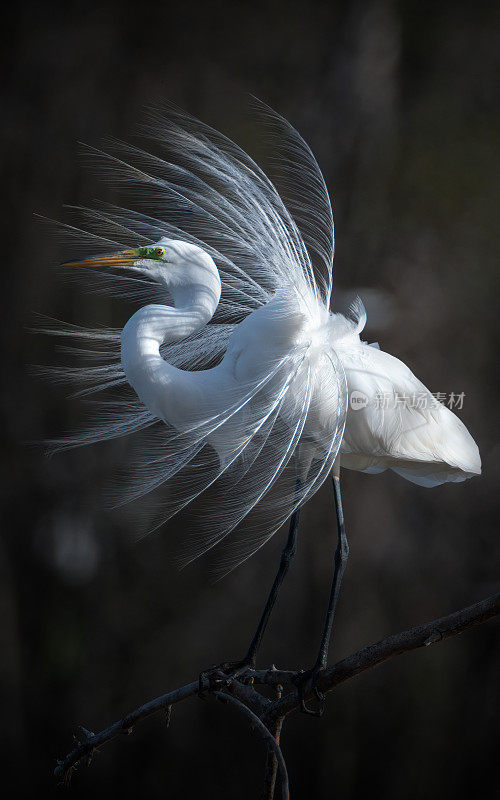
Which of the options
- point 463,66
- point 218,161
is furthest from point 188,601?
point 463,66

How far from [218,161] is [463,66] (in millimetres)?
1358

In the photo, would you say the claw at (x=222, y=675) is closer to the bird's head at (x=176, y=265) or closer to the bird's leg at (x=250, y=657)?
the bird's leg at (x=250, y=657)

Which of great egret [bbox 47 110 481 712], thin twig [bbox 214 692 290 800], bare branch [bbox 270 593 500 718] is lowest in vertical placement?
thin twig [bbox 214 692 290 800]

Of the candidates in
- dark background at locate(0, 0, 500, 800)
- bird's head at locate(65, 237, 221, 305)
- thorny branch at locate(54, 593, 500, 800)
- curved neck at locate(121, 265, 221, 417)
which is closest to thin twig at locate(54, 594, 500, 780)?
thorny branch at locate(54, 593, 500, 800)

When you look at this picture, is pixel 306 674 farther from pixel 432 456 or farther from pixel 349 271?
pixel 349 271

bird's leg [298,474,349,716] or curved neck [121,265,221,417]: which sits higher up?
curved neck [121,265,221,417]

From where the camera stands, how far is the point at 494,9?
2.32 meters

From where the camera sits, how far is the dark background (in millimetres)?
2301

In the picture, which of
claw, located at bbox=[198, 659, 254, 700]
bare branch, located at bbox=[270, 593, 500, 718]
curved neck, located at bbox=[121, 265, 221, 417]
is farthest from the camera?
claw, located at bbox=[198, 659, 254, 700]

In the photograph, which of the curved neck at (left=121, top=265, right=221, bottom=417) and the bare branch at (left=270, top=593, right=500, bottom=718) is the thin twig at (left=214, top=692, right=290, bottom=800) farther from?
the curved neck at (left=121, top=265, right=221, bottom=417)

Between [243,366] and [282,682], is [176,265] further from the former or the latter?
[282,682]

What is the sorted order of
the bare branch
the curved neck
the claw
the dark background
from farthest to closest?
the dark background, the claw, the curved neck, the bare branch

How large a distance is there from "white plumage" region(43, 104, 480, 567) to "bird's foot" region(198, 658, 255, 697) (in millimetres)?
206

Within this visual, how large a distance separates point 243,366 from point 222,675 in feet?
1.64
